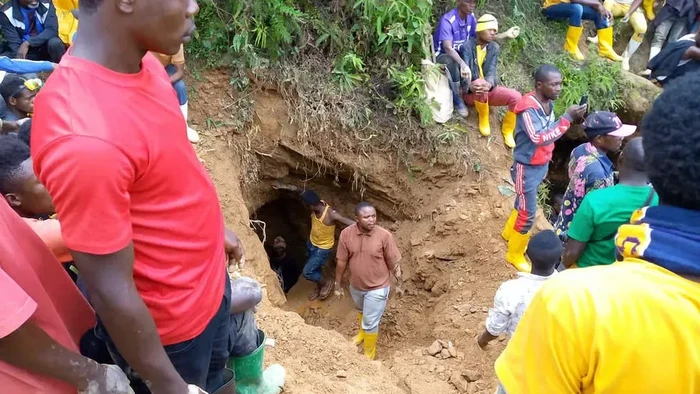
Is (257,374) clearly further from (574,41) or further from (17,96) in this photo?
(574,41)

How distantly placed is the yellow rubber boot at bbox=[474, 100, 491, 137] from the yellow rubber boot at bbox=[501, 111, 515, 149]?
0.77 ft

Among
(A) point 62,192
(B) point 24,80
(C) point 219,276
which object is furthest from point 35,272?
(B) point 24,80

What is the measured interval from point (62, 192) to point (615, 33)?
856 centimetres

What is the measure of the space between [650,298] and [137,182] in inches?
44.2

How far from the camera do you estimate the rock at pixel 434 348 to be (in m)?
4.35

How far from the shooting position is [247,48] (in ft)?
17.1

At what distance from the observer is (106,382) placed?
4.27 feet

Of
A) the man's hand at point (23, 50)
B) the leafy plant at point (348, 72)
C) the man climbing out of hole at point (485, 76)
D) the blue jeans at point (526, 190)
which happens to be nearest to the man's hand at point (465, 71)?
the man climbing out of hole at point (485, 76)

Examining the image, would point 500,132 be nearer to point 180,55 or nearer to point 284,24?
point 284,24

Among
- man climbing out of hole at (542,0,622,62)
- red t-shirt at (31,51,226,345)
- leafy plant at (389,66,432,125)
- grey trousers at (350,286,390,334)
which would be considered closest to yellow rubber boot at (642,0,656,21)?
man climbing out of hole at (542,0,622,62)

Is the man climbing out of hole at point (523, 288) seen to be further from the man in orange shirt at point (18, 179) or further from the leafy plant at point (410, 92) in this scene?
the leafy plant at point (410, 92)

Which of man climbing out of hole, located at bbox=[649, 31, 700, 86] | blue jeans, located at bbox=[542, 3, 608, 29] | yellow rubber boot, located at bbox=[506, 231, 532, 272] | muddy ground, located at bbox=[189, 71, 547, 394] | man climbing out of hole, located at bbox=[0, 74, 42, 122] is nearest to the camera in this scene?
man climbing out of hole, located at bbox=[0, 74, 42, 122]

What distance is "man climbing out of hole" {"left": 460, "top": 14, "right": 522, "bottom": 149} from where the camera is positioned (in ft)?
18.3

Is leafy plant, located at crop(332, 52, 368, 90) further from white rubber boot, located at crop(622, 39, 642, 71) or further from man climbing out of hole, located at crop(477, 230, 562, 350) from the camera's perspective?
white rubber boot, located at crop(622, 39, 642, 71)
